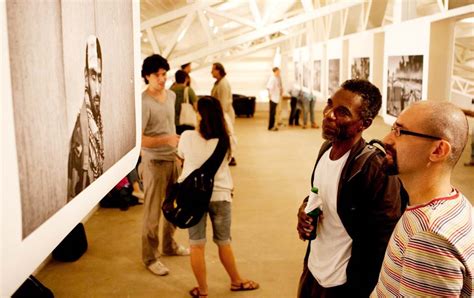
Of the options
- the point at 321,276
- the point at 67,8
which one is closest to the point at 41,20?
the point at 67,8

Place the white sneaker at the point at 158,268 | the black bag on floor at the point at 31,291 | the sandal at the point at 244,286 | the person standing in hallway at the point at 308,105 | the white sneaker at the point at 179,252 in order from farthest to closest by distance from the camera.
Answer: the person standing in hallway at the point at 308,105
the white sneaker at the point at 179,252
the white sneaker at the point at 158,268
the sandal at the point at 244,286
the black bag on floor at the point at 31,291

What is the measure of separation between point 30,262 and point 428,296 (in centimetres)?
107

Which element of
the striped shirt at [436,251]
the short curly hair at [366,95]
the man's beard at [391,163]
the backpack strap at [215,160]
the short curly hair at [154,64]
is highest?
the short curly hair at [154,64]

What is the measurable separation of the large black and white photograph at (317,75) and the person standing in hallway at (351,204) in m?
15.3

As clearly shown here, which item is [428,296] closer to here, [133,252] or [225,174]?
[225,174]

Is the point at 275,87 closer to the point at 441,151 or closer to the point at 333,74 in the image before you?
the point at 333,74

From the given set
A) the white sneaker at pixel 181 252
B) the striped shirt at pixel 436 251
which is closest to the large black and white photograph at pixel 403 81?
the white sneaker at pixel 181 252

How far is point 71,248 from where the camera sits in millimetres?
4664

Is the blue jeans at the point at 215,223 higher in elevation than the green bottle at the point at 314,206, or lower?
lower

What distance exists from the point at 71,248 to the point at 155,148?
59.9 inches

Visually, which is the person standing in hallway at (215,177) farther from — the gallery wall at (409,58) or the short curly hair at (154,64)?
the gallery wall at (409,58)

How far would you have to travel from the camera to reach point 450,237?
125 cm

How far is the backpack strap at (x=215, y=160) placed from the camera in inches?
140

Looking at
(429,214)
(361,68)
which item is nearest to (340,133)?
(429,214)
